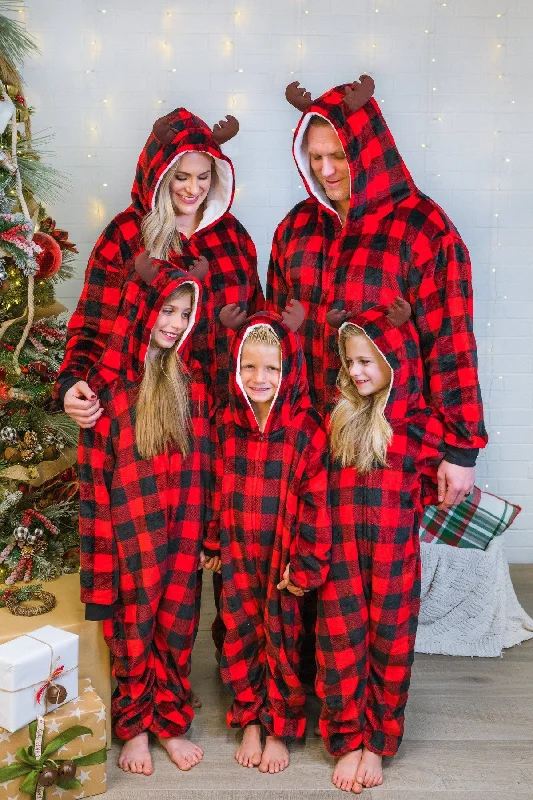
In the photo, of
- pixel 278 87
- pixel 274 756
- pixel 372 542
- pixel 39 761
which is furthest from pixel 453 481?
pixel 278 87

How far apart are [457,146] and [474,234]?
0.35 metres

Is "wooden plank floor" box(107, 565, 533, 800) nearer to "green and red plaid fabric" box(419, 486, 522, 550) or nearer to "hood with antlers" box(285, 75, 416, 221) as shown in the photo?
"green and red plaid fabric" box(419, 486, 522, 550)

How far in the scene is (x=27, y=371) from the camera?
7.98ft

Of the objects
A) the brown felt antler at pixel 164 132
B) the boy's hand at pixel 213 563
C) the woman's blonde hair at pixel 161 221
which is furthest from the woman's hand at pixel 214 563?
the brown felt antler at pixel 164 132

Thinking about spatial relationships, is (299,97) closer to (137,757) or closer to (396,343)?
(396,343)

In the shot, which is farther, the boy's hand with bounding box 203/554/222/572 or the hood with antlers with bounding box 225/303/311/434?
the boy's hand with bounding box 203/554/222/572

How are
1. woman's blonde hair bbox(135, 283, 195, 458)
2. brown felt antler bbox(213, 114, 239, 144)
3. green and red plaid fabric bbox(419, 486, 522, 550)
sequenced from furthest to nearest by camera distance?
green and red plaid fabric bbox(419, 486, 522, 550) → brown felt antler bbox(213, 114, 239, 144) → woman's blonde hair bbox(135, 283, 195, 458)

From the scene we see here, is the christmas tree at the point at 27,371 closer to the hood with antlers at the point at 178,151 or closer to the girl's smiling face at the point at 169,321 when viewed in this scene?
the hood with antlers at the point at 178,151

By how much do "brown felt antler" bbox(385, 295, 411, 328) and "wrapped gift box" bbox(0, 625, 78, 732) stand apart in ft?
3.59

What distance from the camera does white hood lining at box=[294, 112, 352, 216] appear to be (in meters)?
2.25

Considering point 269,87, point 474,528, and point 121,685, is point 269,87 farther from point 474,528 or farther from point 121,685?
point 121,685

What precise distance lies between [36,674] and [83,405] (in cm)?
65

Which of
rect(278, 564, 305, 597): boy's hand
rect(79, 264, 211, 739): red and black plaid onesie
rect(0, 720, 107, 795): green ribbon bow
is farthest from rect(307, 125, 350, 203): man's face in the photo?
rect(0, 720, 107, 795): green ribbon bow

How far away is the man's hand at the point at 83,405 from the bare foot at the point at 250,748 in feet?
3.02
